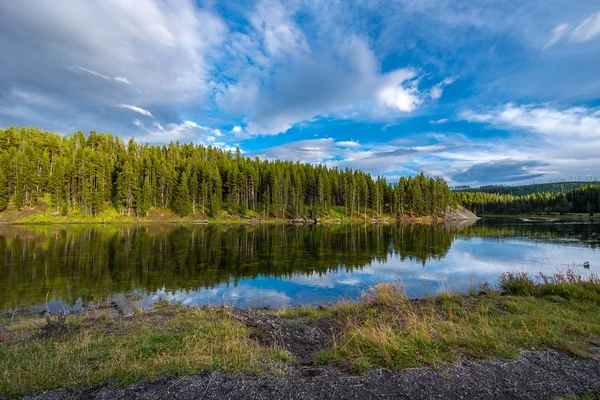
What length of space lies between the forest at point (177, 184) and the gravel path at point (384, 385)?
8689cm

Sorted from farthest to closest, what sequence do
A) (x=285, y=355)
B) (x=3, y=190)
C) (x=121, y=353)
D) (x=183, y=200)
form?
(x=183, y=200), (x=3, y=190), (x=285, y=355), (x=121, y=353)

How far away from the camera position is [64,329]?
30.9 feet

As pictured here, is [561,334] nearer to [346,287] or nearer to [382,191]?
[346,287]

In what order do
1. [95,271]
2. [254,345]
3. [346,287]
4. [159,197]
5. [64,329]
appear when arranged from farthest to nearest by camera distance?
[159,197] → [95,271] → [346,287] → [64,329] → [254,345]

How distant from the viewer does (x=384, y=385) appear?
18.7 feet

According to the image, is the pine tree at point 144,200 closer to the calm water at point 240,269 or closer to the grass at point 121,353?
the calm water at point 240,269

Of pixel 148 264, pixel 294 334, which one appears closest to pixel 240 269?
pixel 148 264

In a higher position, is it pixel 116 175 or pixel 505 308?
pixel 116 175

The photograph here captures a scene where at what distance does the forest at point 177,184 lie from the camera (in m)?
76.8

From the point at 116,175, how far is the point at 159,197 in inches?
596

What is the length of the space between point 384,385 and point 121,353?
6057 mm

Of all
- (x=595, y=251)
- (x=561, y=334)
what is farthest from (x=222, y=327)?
(x=595, y=251)

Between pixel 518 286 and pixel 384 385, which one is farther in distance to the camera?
pixel 518 286

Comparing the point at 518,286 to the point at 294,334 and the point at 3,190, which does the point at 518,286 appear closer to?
the point at 294,334
